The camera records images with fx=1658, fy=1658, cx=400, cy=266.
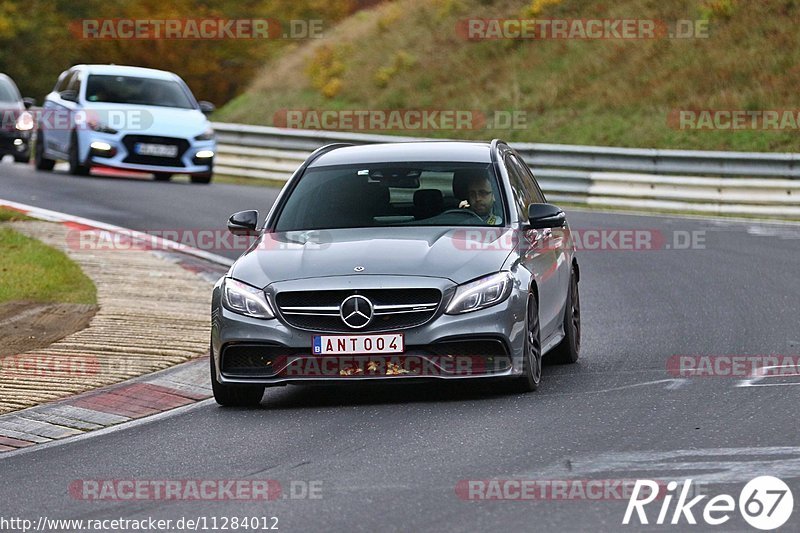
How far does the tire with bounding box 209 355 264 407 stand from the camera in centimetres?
1019

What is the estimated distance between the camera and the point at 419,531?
659 cm

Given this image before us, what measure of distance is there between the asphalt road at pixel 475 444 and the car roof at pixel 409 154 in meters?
1.59

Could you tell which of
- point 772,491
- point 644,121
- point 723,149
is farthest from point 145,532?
point 644,121

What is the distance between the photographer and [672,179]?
25.7 m

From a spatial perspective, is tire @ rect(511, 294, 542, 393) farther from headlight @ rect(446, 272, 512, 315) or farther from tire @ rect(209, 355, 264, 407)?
tire @ rect(209, 355, 264, 407)

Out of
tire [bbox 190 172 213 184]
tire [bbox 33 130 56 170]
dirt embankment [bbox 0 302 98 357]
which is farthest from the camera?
tire [bbox 33 130 56 170]

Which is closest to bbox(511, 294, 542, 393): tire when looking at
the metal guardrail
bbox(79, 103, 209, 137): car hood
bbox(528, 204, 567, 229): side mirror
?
bbox(528, 204, 567, 229): side mirror

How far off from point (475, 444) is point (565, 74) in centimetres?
2860

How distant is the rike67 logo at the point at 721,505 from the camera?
6.59 metres

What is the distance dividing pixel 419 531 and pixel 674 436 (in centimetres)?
237

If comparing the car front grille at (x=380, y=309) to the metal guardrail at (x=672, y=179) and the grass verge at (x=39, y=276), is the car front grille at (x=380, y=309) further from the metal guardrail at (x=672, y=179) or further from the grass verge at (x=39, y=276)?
the metal guardrail at (x=672, y=179)

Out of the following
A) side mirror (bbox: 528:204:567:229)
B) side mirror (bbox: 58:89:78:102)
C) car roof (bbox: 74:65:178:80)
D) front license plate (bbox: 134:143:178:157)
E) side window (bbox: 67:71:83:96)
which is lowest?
front license plate (bbox: 134:143:178:157)

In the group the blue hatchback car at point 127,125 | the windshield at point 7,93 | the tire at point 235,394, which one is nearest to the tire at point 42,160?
the blue hatchback car at point 127,125

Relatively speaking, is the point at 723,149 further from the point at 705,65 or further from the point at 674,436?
the point at 674,436
